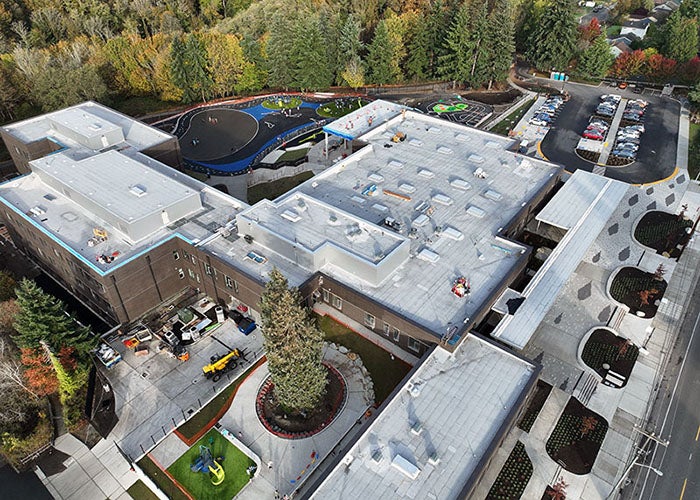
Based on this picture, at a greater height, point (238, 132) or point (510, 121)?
point (510, 121)

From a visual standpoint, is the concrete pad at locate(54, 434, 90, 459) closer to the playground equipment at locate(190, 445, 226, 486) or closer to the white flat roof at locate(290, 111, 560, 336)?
the playground equipment at locate(190, 445, 226, 486)

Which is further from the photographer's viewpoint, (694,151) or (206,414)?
(694,151)

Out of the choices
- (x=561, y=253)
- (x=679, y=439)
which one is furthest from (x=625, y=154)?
(x=679, y=439)

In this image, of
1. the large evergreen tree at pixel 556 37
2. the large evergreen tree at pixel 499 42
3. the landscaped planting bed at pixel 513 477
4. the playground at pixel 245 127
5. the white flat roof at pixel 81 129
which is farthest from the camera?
the large evergreen tree at pixel 556 37

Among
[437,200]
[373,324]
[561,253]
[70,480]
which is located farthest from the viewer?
[437,200]

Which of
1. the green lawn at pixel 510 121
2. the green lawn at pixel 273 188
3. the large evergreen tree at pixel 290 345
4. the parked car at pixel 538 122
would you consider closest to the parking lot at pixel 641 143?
the parked car at pixel 538 122

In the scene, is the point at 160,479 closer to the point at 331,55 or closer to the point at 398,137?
the point at 398,137

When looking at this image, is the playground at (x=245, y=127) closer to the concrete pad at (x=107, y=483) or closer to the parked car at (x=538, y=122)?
the parked car at (x=538, y=122)

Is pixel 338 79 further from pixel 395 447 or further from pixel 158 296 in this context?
pixel 395 447
